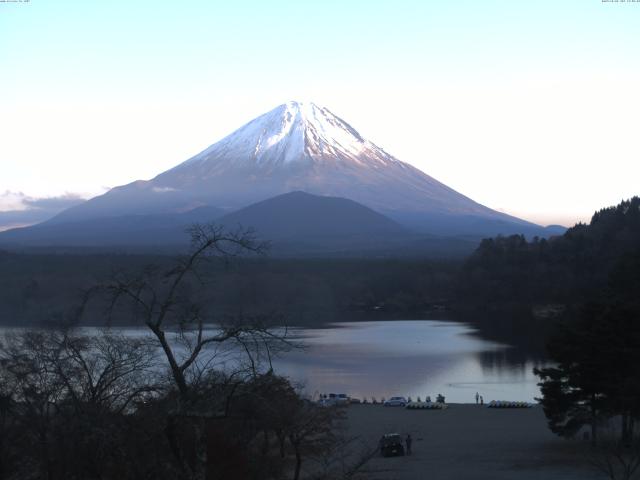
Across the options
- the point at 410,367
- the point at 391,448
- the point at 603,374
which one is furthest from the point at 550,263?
the point at 391,448

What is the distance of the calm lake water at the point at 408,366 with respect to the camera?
1736 cm

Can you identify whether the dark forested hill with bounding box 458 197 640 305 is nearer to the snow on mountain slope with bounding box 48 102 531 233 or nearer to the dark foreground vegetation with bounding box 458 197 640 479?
the dark foreground vegetation with bounding box 458 197 640 479

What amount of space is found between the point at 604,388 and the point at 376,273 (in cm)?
3799

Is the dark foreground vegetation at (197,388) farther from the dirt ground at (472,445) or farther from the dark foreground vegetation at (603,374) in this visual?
the dirt ground at (472,445)

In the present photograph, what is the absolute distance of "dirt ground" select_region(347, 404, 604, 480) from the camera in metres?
9.30

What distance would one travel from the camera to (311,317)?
1430 inches

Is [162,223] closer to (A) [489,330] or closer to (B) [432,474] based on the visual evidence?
(A) [489,330]

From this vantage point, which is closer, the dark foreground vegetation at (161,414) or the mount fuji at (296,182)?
the dark foreground vegetation at (161,414)

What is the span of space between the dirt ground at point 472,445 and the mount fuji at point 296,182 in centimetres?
8185

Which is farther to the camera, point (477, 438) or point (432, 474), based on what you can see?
point (477, 438)

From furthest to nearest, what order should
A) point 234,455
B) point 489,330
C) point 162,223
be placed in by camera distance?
1. point 162,223
2. point 489,330
3. point 234,455

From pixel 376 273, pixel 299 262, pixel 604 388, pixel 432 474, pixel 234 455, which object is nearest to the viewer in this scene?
pixel 234 455

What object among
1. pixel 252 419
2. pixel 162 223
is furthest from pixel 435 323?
pixel 162 223

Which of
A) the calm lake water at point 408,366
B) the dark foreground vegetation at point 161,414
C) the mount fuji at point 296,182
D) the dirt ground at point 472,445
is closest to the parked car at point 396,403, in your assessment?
the dirt ground at point 472,445
